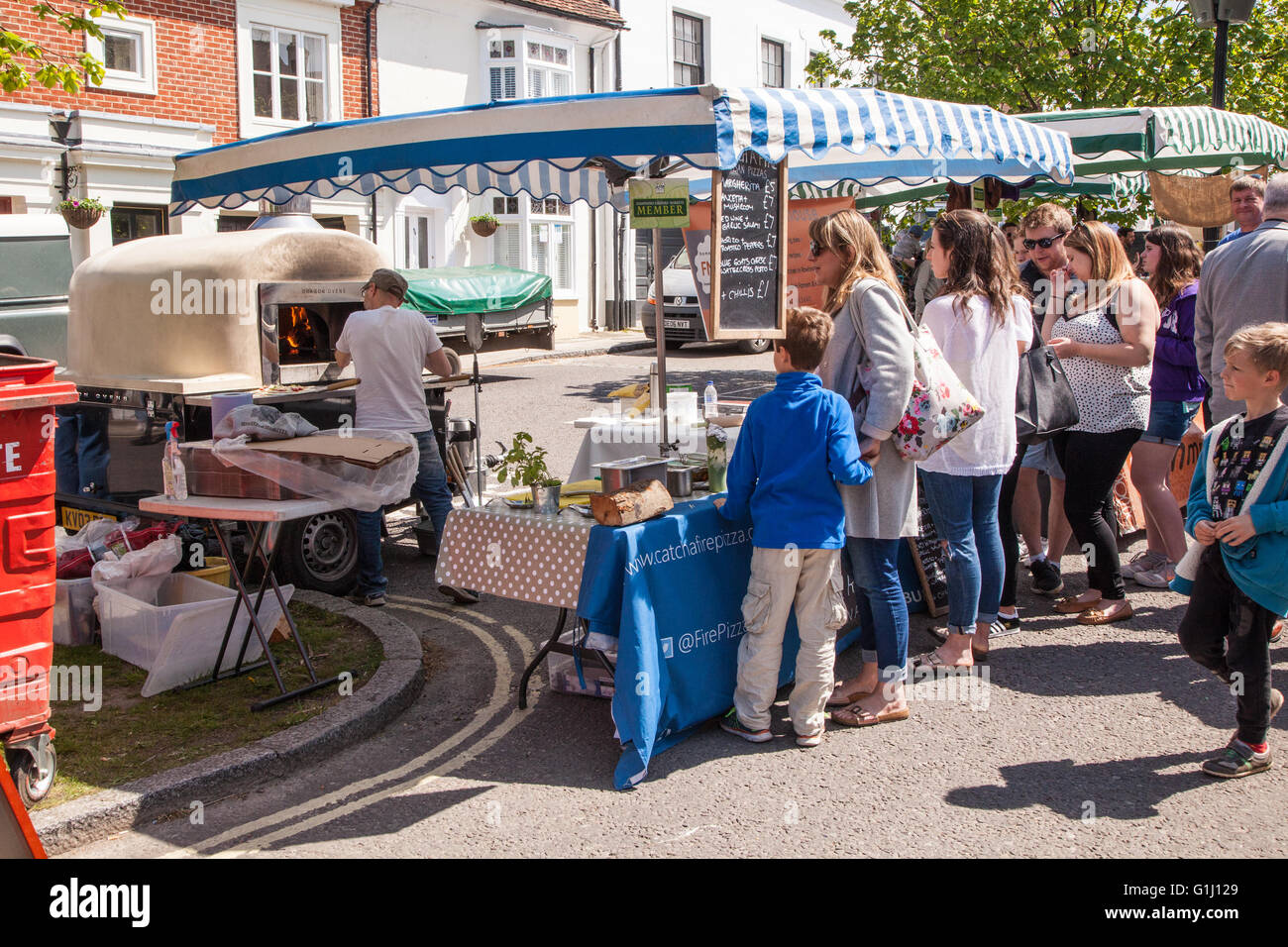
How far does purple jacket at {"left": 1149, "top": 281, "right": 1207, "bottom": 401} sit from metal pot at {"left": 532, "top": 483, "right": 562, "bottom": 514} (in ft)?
11.8

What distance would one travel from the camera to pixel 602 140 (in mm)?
4996

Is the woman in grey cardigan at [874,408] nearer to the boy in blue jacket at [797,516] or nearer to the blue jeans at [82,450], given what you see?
the boy in blue jacket at [797,516]

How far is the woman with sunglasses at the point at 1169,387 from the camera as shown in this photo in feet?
20.9

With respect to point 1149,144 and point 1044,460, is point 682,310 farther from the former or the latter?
point 1044,460

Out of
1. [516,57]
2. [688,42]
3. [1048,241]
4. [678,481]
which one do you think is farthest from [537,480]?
[688,42]

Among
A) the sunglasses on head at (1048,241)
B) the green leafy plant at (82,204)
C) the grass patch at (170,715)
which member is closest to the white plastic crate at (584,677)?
the grass patch at (170,715)

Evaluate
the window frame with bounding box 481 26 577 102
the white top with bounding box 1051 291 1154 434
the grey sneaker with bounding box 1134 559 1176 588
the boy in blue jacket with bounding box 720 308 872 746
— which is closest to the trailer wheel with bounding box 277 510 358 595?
the boy in blue jacket with bounding box 720 308 872 746

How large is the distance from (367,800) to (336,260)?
14.5 feet

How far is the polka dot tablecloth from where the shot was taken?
4.64m

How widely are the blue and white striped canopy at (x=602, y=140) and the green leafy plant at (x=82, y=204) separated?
31.0 ft

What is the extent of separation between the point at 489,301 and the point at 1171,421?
40.3 ft

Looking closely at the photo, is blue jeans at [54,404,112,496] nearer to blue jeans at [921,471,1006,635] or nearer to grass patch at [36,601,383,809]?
grass patch at [36,601,383,809]
